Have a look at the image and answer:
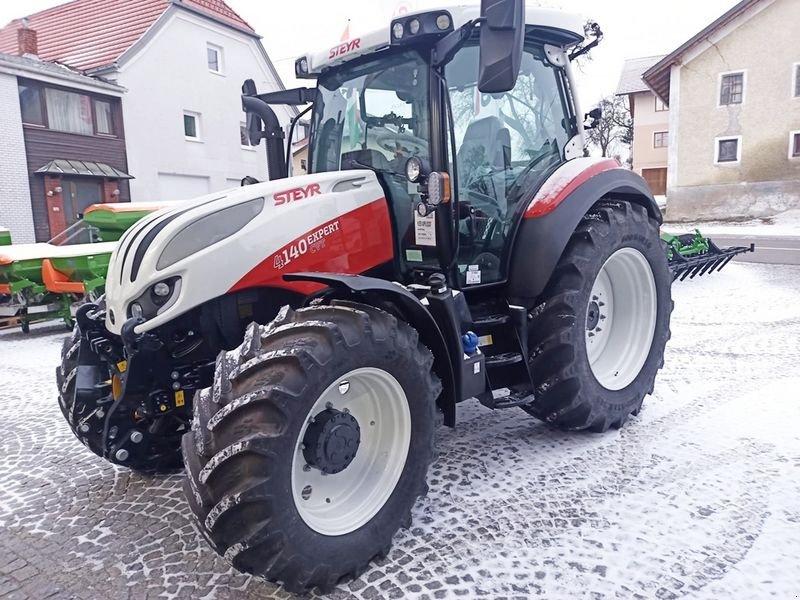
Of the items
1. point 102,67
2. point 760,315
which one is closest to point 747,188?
point 760,315

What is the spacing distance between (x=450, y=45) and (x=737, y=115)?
2513 centimetres

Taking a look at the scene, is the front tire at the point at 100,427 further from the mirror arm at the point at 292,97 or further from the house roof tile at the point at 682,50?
the house roof tile at the point at 682,50

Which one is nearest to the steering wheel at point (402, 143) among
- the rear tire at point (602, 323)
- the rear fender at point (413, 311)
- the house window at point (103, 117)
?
the rear fender at point (413, 311)

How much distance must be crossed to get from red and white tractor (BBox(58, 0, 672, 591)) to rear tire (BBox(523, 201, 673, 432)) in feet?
0.04

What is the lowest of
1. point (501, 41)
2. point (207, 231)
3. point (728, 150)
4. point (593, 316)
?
point (593, 316)

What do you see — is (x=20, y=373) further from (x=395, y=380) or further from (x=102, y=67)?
(x=102, y=67)

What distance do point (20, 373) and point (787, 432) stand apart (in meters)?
5.91

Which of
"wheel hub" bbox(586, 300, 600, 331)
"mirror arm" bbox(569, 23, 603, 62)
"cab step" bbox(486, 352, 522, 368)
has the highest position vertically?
"mirror arm" bbox(569, 23, 603, 62)

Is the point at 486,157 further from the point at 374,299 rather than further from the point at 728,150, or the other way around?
the point at 728,150

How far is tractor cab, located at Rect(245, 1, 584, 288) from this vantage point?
2.92 m

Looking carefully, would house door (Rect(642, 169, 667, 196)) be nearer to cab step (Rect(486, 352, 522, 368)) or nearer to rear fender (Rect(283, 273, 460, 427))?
cab step (Rect(486, 352, 522, 368))

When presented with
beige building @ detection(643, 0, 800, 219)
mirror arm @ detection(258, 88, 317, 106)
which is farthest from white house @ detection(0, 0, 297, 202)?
beige building @ detection(643, 0, 800, 219)

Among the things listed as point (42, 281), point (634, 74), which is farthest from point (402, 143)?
point (634, 74)

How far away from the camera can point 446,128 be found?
2963 mm
